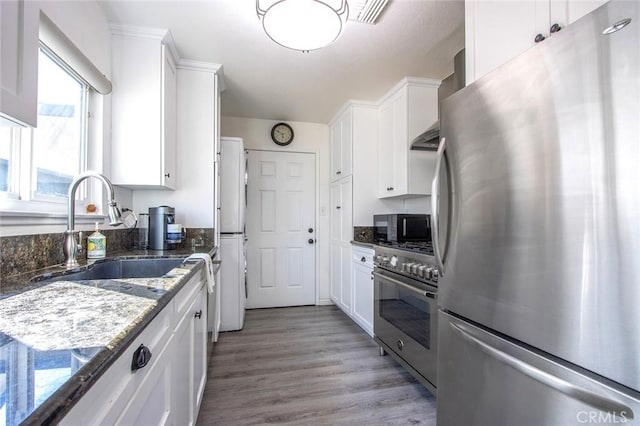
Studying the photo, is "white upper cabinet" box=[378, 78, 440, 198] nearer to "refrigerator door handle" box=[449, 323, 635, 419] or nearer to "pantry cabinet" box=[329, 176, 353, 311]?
"pantry cabinet" box=[329, 176, 353, 311]

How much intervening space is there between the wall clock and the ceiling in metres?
0.56

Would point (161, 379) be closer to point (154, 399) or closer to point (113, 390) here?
point (154, 399)

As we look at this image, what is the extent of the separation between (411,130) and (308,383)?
224 centimetres

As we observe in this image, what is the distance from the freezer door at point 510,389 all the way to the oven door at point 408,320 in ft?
1.34

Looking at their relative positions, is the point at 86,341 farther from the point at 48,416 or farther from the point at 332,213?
the point at 332,213

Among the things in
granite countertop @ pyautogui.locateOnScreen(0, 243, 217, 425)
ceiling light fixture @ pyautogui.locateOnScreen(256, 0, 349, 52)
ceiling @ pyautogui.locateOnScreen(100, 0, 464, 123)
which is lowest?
granite countertop @ pyautogui.locateOnScreen(0, 243, 217, 425)

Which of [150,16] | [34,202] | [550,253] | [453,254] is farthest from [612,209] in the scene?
[150,16]

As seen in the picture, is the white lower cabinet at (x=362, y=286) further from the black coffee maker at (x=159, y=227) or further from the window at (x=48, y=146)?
the window at (x=48, y=146)

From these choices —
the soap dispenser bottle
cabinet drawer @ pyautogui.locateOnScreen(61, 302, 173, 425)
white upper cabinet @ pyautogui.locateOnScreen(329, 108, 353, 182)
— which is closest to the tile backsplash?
the soap dispenser bottle

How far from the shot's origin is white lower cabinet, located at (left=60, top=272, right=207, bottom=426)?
20.5 inches

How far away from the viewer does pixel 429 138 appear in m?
2.15

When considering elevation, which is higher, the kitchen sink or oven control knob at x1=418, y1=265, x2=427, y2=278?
the kitchen sink

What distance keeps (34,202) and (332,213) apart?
2.84 metres

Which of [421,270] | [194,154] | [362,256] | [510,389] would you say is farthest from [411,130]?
[510,389]
